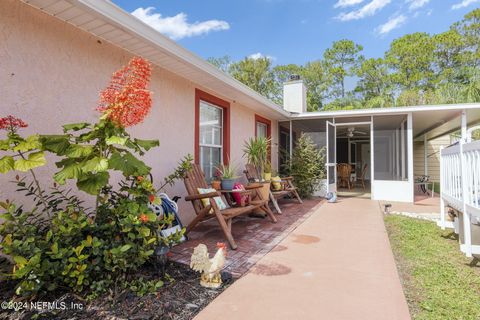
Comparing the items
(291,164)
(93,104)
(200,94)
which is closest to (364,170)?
(291,164)

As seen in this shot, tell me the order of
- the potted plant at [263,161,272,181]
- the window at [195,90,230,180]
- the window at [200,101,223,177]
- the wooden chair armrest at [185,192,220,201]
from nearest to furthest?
1. the wooden chair armrest at [185,192,220,201]
2. the window at [195,90,230,180]
3. the window at [200,101,223,177]
4. the potted plant at [263,161,272,181]

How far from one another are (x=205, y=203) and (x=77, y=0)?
2.70m

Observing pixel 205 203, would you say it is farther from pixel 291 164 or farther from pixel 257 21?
pixel 257 21

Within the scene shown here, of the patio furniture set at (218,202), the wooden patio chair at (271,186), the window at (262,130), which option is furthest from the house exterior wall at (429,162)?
the patio furniture set at (218,202)

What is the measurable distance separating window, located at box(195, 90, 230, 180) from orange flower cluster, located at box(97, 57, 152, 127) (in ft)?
8.78

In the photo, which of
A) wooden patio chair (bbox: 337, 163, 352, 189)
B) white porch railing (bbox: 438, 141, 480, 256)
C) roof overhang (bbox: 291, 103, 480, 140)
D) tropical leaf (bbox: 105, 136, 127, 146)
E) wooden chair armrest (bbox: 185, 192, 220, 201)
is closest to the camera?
tropical leaf (bbox: 105, 136, 127, 146)

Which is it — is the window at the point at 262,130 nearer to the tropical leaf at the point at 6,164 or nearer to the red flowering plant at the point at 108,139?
the red flowering plant at the point at 108,139

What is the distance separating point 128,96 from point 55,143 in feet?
1.95

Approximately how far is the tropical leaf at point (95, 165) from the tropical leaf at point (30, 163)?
0.25 m

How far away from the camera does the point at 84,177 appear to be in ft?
6.49

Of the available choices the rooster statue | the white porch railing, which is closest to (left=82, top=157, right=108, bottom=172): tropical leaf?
the rooster statue

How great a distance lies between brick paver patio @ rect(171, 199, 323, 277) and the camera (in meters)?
3.02

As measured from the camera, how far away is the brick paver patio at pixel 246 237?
119 inches

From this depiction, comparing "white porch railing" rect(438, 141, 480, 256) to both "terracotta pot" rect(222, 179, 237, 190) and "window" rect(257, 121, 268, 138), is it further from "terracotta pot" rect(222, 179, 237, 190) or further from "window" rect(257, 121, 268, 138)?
"window" rect(257, 121, 268, 138)
